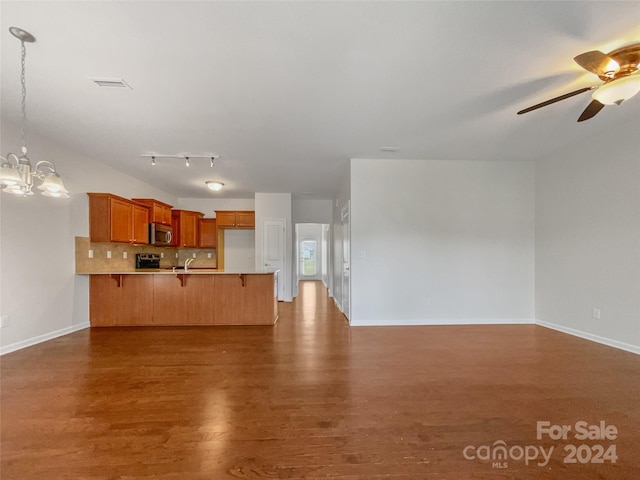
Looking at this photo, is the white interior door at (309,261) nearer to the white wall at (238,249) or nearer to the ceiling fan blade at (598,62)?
the white wall at (238,249)

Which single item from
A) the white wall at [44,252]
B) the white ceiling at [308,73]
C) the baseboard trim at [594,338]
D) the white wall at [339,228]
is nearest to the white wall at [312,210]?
the white wall at [339,228]

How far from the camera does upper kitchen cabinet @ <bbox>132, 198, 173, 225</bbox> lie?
18.6 feet

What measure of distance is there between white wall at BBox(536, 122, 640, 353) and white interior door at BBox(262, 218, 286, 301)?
5318 millimetres

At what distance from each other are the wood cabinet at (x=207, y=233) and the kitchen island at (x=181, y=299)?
286cm

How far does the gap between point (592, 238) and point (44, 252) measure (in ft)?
25.2

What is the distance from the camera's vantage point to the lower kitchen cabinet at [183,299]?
4.64m

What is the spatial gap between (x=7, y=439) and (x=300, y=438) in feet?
6.34

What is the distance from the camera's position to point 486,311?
15.4 ft

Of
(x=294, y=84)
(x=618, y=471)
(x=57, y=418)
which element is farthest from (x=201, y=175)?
(x=618, y=471)

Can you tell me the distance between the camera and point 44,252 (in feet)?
12.2

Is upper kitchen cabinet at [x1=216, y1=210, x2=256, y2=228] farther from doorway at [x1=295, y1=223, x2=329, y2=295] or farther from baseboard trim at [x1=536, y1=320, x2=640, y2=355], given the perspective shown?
baseboard trim at [x1=536, y1=320, x2=640, y2=355]

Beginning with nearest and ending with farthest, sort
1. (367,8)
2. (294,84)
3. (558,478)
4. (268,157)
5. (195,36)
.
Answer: (558,478) → (367,8) → (195,36) → (294,84) → (268,157)

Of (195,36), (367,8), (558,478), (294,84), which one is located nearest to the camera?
(558,478)

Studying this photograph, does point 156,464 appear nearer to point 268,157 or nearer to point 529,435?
point 529,435
